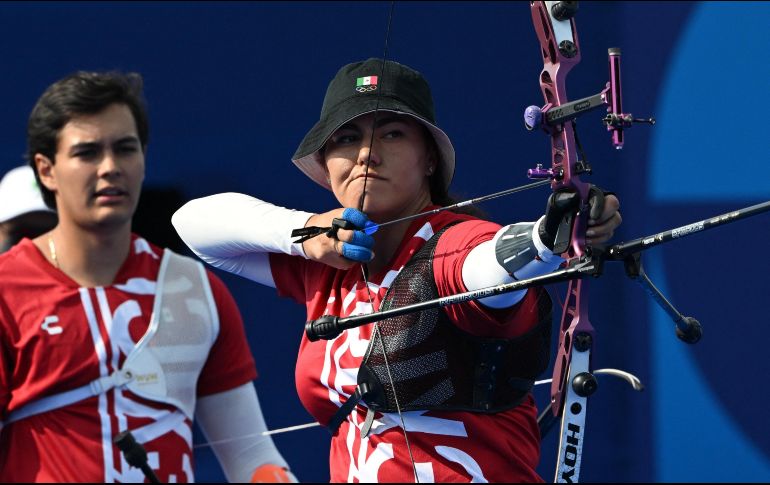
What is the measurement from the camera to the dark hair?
2721 mm

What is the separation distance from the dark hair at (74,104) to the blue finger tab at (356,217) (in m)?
1.00

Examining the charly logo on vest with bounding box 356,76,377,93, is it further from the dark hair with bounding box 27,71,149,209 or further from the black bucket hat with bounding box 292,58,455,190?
the dark hair with bounding box 27,71,149,209

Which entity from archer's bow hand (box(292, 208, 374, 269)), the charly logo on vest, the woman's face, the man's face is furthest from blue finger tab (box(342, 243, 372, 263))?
the man's face

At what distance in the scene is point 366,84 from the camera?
2.02 m

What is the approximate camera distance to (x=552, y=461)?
3439 mm

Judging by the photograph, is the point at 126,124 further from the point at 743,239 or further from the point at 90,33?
the point at 743,239

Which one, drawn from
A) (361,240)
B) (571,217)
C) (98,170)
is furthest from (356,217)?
(98,170)

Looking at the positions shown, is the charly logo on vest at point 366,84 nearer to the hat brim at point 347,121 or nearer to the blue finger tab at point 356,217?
the hat brim at point 347,121

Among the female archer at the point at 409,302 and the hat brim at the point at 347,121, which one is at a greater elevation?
the hat brim at the point at 347,121

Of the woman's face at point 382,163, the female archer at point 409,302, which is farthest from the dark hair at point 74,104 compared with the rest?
the woman's face at point 382,163

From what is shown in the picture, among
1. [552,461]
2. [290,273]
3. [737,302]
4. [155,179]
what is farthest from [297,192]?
[737,302]

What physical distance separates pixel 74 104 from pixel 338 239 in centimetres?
102

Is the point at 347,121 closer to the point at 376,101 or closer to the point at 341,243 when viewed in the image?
the point at 376,101

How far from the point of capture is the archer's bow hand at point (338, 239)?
6.18 feet
